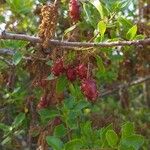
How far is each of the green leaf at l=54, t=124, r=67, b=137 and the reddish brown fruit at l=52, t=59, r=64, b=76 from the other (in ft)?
1.07

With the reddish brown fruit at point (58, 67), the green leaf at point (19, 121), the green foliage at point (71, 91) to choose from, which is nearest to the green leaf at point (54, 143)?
the green foliage at point (71, 91)

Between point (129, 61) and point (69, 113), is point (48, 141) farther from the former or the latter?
point (129, 61)

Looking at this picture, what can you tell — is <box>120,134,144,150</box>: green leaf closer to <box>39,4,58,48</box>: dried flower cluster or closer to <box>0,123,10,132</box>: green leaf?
<box>39,4,58,48</box>: dried flower cluster

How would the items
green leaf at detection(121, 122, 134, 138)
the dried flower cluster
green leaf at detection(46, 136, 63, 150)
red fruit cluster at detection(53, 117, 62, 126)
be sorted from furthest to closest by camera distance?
1. red fruit cluster at detection(53, 117, 62, 126)
2. green leaf at detection(46, 136, 63, 150)
3. green leaf at detection(121, 122, 134, 138)
4. the dried flower cluster

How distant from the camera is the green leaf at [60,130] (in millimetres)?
2305

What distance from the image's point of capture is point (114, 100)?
5.28m

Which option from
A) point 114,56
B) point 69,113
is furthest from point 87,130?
point 114,56

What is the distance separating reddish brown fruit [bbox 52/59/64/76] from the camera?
2057mm

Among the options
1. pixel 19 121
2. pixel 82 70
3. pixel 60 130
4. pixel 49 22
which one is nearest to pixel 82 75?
pixel 82 70

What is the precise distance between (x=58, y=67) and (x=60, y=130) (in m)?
0.37

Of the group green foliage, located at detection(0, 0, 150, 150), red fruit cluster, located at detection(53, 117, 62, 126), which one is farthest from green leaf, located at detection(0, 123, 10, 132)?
red fruit cluster, located at detection(53, 117, 62, 126)

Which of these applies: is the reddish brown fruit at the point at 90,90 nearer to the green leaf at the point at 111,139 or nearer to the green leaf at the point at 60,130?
the green leaf at the point at 111,139

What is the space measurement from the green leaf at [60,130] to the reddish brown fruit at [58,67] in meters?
0.33

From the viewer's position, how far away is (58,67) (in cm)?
207
